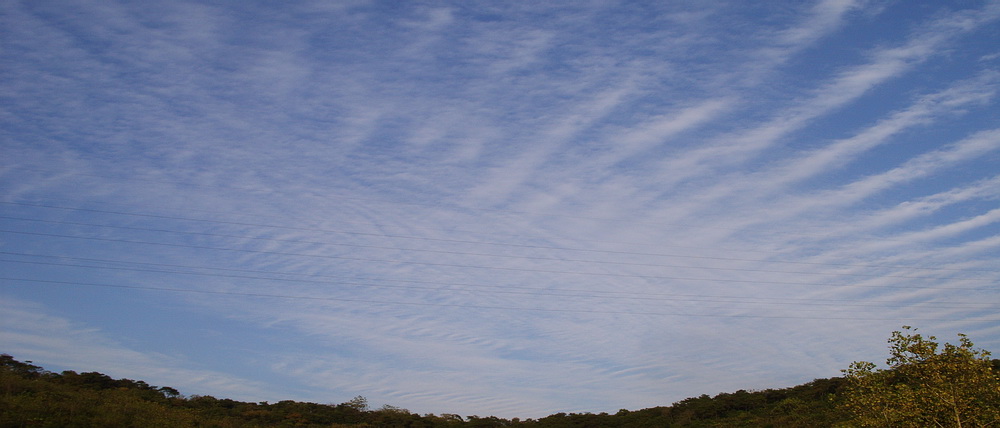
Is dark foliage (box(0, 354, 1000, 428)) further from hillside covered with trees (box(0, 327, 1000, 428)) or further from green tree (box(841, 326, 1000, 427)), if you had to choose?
green tree (box(841, 326, 1000, 427))

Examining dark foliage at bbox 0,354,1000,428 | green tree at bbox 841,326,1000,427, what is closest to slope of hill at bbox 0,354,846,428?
dark foliage at bbox 0,354,1000,428

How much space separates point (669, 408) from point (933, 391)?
6448 centimetres

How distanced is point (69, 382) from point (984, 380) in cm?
7391

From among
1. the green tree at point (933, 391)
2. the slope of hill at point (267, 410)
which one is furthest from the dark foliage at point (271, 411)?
the green tree at point (933, 391)

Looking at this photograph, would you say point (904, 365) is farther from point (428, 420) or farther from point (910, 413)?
point (428, 420)

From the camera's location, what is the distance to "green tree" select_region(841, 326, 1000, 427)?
2116 cm

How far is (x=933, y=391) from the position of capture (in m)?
21.4

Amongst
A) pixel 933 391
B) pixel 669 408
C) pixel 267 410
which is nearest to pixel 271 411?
pixel 267 410

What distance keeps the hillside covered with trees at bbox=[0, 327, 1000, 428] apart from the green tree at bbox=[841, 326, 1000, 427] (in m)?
0.04

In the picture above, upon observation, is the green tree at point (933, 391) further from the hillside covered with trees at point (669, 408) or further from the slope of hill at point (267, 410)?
the slope of hill at point (267, 410)

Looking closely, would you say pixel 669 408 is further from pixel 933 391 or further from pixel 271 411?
pixel 933 391

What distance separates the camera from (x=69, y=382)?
6191 cm

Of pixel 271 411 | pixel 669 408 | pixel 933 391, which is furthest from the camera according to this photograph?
pixel 669 408

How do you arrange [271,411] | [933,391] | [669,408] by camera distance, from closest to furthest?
1. [933,391]
2. [271,411]
3. [669,408]
